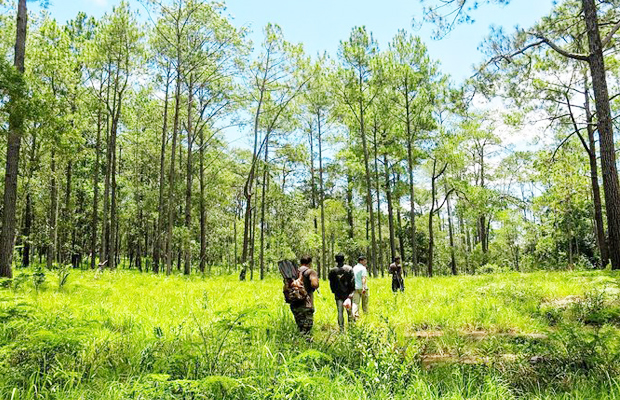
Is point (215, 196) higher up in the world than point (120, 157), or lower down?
lower down

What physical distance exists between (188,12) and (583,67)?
19.1 metres

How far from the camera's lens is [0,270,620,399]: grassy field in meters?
3.66

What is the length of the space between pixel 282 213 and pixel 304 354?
1220 inches

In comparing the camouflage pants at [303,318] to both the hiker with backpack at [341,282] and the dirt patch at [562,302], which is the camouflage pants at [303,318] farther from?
the dirt patch at [562,302]

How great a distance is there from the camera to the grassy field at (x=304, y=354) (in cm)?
366

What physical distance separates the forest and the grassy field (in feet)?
0.14

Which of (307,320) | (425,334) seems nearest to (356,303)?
(425,334)

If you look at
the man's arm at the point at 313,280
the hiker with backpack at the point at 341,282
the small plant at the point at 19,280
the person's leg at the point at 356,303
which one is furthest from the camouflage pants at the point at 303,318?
the small plant at the point at 19,280

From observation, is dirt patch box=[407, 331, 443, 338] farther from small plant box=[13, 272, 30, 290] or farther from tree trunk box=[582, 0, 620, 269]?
small plant box=[13, 272, 30, 290]

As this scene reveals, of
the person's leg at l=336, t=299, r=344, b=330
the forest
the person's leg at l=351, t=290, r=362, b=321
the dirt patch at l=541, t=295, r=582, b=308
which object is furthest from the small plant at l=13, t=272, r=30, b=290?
the dirt patch at l=541, t=295, r=582, b=308

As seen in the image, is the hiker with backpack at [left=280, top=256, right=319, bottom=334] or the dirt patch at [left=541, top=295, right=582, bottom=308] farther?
the dirt patch at [left=541, top=295, right=582, bottom=308]

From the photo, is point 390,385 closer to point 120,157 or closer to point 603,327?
point 603,327

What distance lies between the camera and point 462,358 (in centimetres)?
562

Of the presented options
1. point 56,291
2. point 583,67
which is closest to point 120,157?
point 56,291
